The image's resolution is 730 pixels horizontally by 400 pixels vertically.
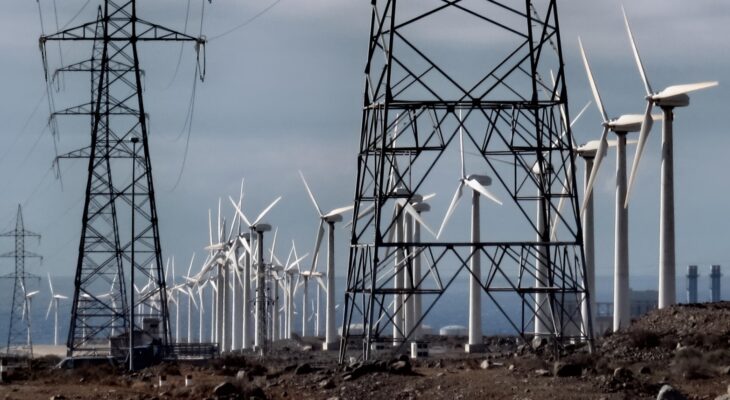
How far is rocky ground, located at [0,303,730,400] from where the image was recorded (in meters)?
39.1

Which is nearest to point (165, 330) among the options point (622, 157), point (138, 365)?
point (138, 365)

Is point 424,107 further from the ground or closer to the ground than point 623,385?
further from the ground

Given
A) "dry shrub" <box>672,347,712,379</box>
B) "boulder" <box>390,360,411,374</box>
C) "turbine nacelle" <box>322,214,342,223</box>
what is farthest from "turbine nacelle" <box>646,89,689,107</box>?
"turbine nacelle" <box>322,214,342,223</box>

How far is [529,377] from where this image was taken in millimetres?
41281

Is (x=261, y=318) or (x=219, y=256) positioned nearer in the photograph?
(x=261, y=318)

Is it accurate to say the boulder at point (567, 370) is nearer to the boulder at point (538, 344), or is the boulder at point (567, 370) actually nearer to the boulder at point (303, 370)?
the boulder at point (303, 370)

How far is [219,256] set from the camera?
421ft

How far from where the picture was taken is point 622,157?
69.4 m

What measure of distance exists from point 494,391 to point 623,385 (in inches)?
124

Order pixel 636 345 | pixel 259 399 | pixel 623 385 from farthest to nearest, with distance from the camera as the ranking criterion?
pixel 636 345, pixel 259 399, pixel 623 385

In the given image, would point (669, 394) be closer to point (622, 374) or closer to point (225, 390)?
point (622, 374)

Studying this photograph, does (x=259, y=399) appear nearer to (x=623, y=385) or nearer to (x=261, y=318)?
(x=623, y=385)

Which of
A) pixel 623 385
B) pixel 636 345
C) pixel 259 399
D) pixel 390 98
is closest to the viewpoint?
pixel 623 385

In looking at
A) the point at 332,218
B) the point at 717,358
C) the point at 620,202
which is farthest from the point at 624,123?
the point at 332,218
